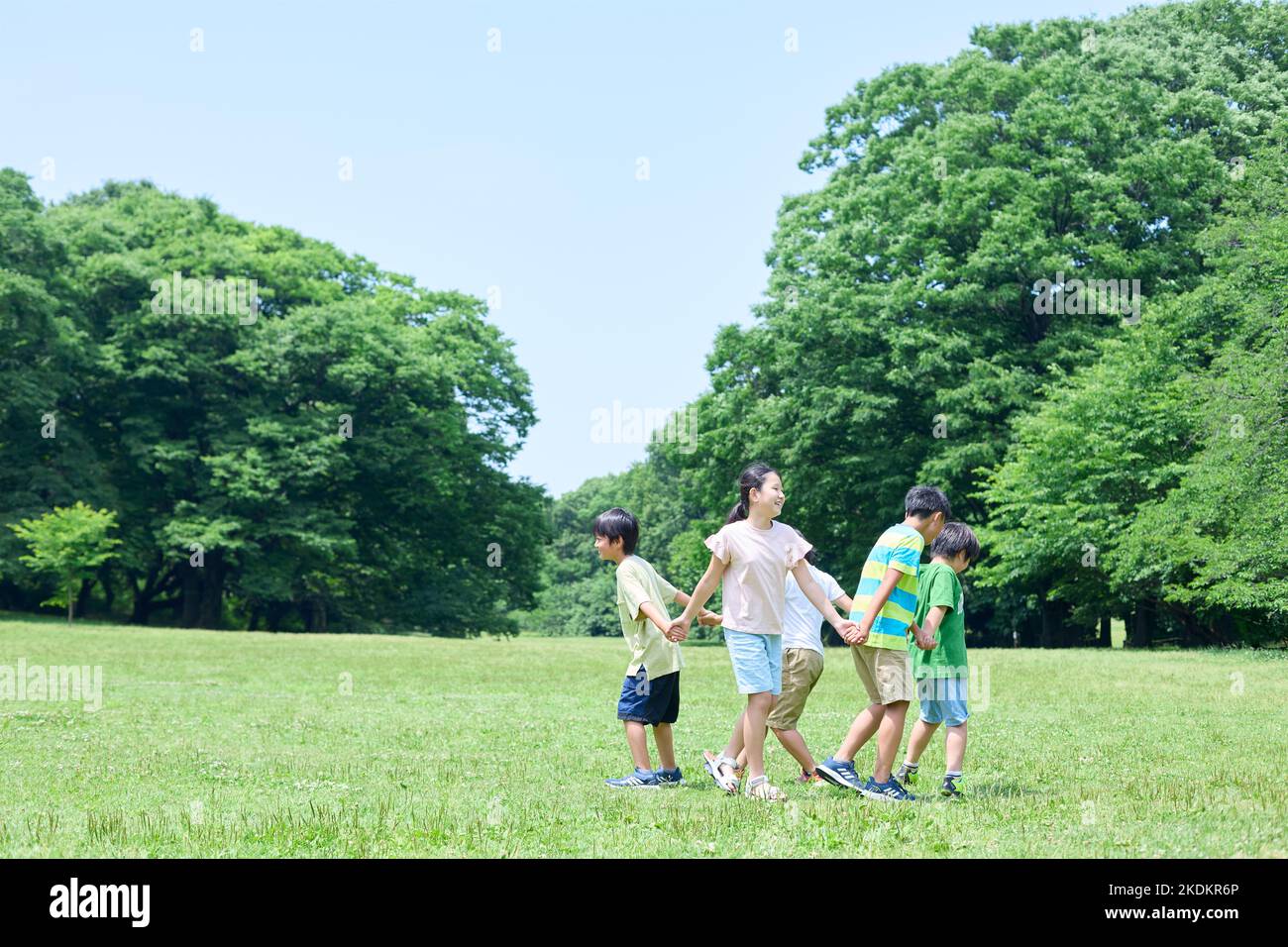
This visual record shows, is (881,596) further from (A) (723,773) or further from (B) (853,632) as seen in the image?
(A) (723,773)

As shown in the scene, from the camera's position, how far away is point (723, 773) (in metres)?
8.86

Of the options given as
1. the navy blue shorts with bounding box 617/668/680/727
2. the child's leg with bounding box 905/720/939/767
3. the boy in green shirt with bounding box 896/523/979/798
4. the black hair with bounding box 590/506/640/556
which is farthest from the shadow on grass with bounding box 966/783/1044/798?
the black hair with bounding box 590/506/640/556

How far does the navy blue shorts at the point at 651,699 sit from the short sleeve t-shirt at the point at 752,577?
0.75m

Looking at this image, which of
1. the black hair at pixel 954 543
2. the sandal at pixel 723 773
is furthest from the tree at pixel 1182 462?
the sandal at pixel 723 773

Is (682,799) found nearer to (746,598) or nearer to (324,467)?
(746,598)

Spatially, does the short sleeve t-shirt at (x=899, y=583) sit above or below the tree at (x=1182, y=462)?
below

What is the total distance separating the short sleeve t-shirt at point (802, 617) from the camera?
30.3ft

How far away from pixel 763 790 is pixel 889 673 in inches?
45.2

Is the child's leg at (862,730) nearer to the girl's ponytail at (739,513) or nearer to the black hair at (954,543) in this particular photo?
the black hair at (954,543)

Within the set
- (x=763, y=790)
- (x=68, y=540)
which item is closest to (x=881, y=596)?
(x=763, y=790)

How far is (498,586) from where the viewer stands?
60.4 m

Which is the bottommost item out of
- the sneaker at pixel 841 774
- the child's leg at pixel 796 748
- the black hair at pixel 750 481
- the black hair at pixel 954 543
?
the sneaker at pixel 841 774
